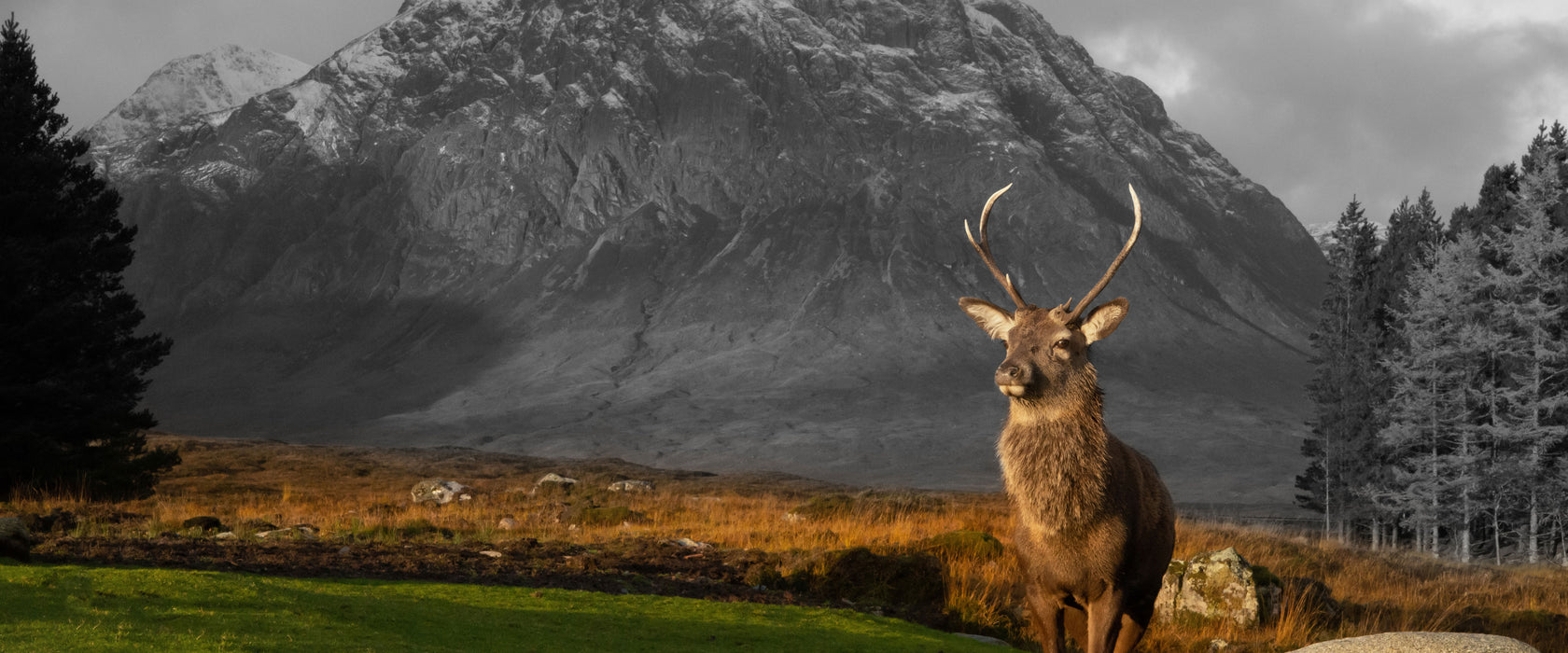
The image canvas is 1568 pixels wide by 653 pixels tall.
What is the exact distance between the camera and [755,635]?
7.82 metres

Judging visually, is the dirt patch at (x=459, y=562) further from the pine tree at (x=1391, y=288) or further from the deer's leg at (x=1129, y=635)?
the pine tree at (x=1391, y=288)

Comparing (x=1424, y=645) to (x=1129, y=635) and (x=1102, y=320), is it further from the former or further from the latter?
(x=1102, y=320)

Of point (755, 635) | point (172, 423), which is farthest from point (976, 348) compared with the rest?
point (755, 635)

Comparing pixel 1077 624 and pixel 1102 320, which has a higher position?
pixel 1102 320

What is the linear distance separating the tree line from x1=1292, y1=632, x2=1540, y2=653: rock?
1329 inches

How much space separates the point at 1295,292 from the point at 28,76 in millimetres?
195314

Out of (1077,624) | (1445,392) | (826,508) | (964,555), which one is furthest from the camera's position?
(1445,392)

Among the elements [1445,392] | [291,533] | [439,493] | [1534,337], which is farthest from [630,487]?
[1445,392]

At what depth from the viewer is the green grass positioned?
568 cm

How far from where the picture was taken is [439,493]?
29.8 metres

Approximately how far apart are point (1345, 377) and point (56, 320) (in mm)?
48481

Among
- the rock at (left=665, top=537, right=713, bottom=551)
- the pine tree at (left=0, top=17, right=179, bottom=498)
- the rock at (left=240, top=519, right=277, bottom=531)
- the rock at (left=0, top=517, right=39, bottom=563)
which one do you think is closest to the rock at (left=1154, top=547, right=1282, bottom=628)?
the rock at (left=665, top=537, right=713, bottom=551)

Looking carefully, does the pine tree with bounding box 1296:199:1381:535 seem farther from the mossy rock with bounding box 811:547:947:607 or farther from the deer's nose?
the deer's nose

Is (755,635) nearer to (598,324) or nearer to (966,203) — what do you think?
(598,324)
